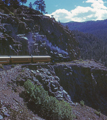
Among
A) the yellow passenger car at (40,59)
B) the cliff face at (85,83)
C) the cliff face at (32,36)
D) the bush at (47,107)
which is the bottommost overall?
the cliff face at (85,83)

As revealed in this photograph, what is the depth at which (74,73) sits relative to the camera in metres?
32.8

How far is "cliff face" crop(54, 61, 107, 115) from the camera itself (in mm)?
30031

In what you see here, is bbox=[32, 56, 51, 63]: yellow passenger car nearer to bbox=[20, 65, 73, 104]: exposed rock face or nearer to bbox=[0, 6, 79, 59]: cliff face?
bbox=[20, 65, 73, 104]: exposed rock face

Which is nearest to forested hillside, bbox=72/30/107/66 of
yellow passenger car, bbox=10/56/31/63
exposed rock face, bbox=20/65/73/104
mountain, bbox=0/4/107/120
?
mountain, bbox=0/4/107/120

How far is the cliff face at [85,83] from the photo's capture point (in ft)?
98.5

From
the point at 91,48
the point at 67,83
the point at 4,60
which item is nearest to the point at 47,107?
the point at 4,60

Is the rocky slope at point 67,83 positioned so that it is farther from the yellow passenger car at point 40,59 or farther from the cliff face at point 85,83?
the yellow passenger car at point 40,59

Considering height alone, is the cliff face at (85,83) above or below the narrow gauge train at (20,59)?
below

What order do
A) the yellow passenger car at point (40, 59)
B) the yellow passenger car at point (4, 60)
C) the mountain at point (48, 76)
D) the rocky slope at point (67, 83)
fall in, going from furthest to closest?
1. the yellow passenger car at point (40, 59)
2. the yellow passenger car at point (4, 60)
3. the rocky slope at point (67, 83)
4. the mountain at point (48, 76)

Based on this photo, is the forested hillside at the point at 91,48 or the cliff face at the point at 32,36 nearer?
the cliff face at the point at 32,36

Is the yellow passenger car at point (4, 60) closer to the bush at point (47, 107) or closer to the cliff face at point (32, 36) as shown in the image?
the cliff face at point (32, 36)

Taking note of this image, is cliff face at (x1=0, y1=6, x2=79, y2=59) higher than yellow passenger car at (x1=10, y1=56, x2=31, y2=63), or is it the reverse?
cliff face at (x1=0, y1=6, x2=79, y2=59)

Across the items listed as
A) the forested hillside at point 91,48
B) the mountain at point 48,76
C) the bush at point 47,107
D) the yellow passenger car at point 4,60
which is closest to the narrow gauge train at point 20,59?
the yellow passenger car at point 4,60

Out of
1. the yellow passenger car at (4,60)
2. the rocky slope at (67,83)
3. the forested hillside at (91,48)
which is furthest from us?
the forested hillside at (91,48)
